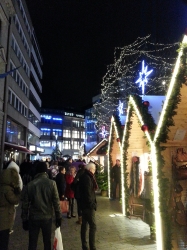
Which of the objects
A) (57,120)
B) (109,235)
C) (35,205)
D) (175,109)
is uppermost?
(57,120)

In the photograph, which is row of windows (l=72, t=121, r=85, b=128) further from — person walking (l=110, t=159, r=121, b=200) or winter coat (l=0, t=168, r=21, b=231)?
winter coat (l=0, t=168, r=21, b=231)

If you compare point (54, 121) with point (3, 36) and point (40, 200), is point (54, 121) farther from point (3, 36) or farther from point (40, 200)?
point (40, 200)

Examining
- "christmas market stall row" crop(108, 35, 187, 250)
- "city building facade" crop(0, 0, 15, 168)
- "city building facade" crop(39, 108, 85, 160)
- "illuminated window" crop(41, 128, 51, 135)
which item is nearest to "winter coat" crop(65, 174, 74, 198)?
"christmas market stall row" crop(108, 35, 187, 250)

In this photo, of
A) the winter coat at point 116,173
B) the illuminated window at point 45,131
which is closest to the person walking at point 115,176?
the winter coat at point 116,173

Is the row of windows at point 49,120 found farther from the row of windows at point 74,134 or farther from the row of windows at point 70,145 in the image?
the row of windows at point 70,145

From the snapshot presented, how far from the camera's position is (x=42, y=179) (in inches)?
187

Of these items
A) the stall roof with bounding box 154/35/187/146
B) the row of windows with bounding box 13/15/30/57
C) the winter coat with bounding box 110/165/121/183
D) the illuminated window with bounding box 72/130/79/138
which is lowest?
the winter coat with bounding box 110/165/121/183

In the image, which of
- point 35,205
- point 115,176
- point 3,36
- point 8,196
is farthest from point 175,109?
point 3,36

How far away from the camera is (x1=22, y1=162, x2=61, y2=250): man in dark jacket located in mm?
4562

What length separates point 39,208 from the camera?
15.0 feet

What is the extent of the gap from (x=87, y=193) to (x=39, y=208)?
1471mm

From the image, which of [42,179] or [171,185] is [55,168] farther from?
[42,179]

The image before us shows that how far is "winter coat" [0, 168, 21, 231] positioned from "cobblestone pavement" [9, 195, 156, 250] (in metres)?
1.72

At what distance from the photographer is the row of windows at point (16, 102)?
27958 mm
